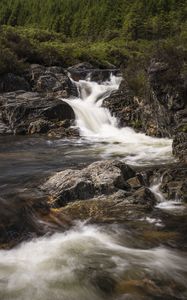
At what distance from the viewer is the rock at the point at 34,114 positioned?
27156mm

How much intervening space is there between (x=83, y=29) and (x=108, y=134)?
74.8 metres

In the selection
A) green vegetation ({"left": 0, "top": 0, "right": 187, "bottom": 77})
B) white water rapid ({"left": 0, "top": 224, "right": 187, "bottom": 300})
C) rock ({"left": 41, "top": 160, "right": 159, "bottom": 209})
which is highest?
green vegetation ({"left": 0, "top": 0, "right": 187, "bottom": 77})

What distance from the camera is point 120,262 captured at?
8438 millimetres

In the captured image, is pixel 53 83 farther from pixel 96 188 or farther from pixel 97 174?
pixel 96 188

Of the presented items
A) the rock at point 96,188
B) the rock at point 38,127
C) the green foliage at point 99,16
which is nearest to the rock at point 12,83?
the rock at point 38,127

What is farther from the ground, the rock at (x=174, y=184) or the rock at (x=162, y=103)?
the rock at (x=162, y=103)

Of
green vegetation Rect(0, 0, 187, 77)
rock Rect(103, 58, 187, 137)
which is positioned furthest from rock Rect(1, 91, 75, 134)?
green vegetation Rect(0, 0, 187, 77)

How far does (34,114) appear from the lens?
28.0m

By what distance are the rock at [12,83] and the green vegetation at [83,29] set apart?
81 centimetres

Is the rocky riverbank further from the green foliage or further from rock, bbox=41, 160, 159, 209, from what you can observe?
the green foliage

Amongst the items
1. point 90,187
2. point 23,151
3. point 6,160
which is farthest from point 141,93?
point 90,187

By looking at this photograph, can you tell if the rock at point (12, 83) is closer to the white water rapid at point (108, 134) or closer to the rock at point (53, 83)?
the rock at point (53, 83)

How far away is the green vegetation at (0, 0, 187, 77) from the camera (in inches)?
1658

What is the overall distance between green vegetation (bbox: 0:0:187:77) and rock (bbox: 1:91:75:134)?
684 cm
